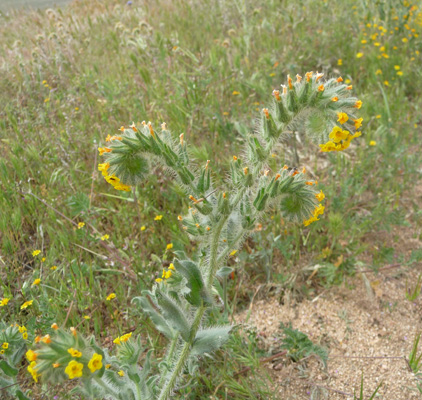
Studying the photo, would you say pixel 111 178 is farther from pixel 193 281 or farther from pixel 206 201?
pixel 193 281

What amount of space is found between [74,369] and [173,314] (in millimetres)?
433

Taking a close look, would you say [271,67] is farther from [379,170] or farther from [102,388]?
[102,388]

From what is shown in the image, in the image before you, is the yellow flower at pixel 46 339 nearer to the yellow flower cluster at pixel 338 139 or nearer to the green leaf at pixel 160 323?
the green leaf at pixel 160 323

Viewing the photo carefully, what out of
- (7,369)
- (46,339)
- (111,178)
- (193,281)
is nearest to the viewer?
(46,339)

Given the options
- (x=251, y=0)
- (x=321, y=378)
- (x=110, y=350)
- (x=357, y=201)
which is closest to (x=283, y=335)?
(x=321, y=378)

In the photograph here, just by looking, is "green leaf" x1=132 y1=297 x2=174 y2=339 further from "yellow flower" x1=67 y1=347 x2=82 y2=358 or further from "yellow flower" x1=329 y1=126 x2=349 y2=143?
"yellow flower" x1=329 y1=126 x2=349 y2=143

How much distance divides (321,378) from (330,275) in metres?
0.62

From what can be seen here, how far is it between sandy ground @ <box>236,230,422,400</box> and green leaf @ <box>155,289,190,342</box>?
631 millimetres

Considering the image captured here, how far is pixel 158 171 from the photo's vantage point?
3.10m

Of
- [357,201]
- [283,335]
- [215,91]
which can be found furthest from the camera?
[215,91]

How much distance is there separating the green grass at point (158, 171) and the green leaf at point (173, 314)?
434mm

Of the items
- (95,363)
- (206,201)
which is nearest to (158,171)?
(206,201)

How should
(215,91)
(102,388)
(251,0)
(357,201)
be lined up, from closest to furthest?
(102,388) → (357,201) → (215,91) → (251,0)

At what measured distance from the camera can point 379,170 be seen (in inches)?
120
